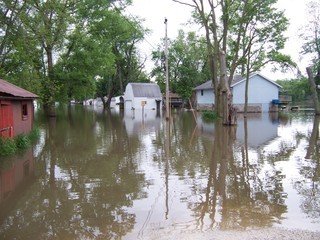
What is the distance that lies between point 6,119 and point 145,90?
163 ft

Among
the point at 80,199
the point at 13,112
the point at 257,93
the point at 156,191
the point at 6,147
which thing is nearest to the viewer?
the point at 80,199

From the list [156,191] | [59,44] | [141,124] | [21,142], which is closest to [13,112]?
[21,142]

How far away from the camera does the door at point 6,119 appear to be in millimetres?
13595

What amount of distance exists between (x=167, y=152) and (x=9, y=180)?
622 centimetres

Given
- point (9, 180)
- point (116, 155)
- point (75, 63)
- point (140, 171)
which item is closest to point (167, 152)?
point (116, 155)

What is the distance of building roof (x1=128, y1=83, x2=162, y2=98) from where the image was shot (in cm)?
6288

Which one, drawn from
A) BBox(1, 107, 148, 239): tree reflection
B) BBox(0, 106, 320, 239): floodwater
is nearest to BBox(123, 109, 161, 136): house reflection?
BBox(0, 106, 320, 239): floodwater

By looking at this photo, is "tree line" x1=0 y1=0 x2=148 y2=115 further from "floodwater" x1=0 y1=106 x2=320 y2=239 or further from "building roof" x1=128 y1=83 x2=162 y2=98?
"floodwater" x1=0 y1=106 x2=320 y2=239

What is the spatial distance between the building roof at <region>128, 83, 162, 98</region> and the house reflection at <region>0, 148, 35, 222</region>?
49.9 m

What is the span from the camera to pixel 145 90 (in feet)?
209

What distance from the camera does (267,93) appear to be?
5053 centimetres

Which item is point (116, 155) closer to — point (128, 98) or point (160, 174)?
point (160, 174)

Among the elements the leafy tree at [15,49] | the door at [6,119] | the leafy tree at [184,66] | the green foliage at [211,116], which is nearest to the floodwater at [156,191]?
the door at [6,119]

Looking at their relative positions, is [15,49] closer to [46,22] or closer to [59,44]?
[46,22]
